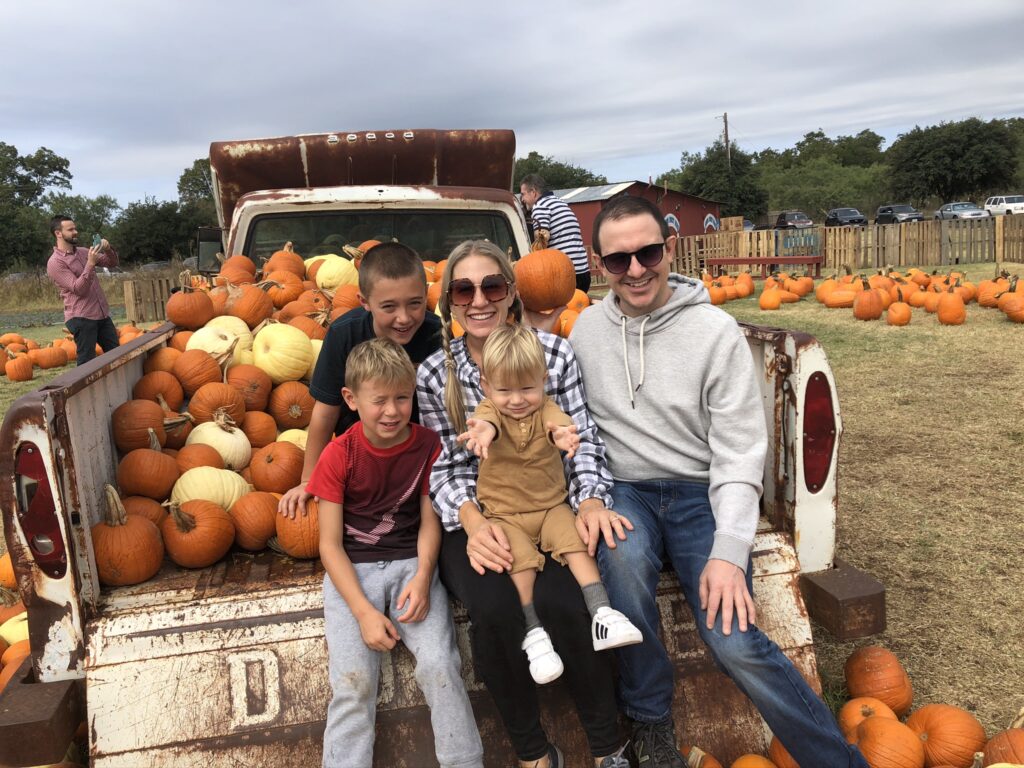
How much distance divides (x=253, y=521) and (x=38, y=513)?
0.77 metres

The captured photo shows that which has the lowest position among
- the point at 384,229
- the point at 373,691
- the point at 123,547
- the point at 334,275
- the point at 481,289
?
the point at 373,691

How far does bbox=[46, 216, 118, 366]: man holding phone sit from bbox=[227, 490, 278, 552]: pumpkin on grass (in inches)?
254

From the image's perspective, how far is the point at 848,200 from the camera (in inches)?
2719

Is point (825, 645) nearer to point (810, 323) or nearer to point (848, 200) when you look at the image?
point (810, 323)

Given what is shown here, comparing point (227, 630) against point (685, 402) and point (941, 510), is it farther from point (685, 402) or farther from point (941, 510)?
point (941, 510)

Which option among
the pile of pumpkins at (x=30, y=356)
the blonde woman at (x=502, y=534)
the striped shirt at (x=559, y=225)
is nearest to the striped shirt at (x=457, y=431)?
the blonde woman at (x=502, y=534)

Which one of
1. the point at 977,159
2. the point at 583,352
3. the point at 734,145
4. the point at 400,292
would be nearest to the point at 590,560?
the point at 583,352

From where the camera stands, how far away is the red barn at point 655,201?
39.4m

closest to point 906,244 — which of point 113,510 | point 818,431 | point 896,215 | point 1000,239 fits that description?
point 1000,239

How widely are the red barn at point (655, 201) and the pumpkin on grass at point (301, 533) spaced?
3542 centimetres

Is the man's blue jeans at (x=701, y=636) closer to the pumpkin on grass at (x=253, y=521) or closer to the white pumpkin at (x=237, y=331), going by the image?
the pumpkin on grass at (x=253, y=521)

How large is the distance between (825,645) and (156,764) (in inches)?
97.5

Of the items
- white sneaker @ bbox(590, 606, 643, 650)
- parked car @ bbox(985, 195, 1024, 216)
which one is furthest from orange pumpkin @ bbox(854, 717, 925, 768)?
parked car @ bbox(985, 195, 1024, 216)

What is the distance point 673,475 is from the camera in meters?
2.57
